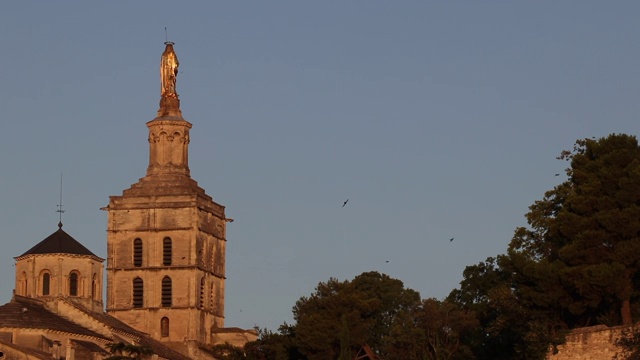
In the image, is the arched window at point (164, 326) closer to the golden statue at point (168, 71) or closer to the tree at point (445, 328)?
the golden statue at point (168, 71)

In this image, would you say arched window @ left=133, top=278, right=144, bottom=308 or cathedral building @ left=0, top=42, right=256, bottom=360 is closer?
cathedral building @ left=0, top=42, right=256, bottom=360

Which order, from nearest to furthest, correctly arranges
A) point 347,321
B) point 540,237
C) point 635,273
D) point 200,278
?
point 635,273 → point 540,237 → point 347,321 → point 200,278

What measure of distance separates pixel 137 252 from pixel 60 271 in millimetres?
12911

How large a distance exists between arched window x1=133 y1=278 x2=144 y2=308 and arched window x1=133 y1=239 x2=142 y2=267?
38.1 inches

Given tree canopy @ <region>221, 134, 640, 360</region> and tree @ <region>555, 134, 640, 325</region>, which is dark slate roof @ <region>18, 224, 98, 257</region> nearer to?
tree canopy @ <region>221, 134, 640, 360</region>

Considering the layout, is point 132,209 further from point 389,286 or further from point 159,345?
point 389,286

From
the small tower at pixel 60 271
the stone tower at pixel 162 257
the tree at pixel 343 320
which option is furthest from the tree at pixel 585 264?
the stone tower at pixel 162 257

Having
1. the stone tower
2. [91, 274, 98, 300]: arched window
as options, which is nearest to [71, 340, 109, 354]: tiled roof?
[91, 274, 98, 300]: arched window

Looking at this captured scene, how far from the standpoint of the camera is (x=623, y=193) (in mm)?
67562

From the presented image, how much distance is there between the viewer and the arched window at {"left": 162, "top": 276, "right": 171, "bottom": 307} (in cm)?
11400

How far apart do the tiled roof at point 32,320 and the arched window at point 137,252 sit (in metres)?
17.6

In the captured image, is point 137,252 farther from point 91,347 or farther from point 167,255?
point 91,347

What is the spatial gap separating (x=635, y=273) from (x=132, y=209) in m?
52.7

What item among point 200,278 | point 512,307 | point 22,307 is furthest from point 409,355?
point 200,278
